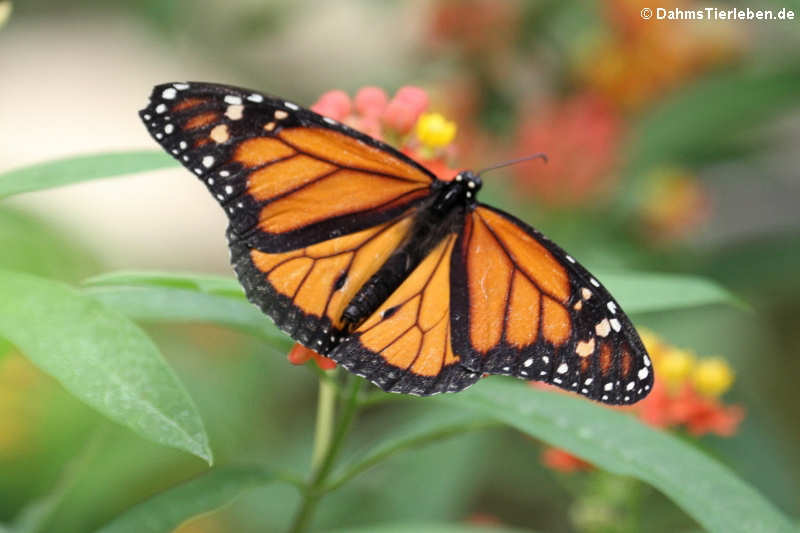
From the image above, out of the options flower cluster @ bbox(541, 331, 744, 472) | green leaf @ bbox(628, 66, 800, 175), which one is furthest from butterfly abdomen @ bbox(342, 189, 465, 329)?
green leaf @ bbox(628, 66, 800, 175)

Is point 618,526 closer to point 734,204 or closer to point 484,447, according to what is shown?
point 484,447

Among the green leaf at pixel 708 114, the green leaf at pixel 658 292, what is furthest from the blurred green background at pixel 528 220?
the green leaf at pixel 658 292

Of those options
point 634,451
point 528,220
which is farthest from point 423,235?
point 528,220

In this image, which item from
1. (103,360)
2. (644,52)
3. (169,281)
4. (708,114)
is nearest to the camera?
(103,360)

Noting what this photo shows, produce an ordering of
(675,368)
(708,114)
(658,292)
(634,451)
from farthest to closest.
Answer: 1. (708,114)
2. (675,368)
3. (658,292)
4. (634,451)

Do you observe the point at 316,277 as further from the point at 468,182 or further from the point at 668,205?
the point at 668,205

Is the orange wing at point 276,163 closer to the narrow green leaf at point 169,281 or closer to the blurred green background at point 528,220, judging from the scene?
the narrow green leaf at point 169,281
